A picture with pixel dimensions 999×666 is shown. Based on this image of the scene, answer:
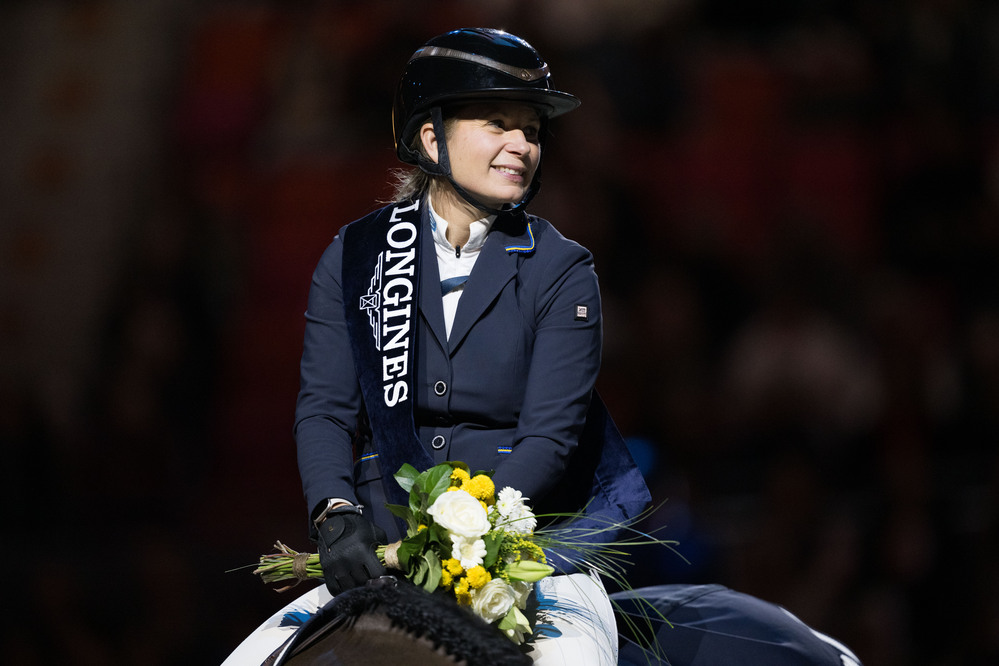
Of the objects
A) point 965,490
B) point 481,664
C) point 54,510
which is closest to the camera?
point 481,664

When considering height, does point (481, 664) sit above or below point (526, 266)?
below

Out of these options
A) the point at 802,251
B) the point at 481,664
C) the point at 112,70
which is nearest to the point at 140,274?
the point at 112,70

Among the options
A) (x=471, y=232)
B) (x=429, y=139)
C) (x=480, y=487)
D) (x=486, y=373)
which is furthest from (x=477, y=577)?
(x=429, y=139)

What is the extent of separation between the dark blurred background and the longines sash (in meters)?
1.98

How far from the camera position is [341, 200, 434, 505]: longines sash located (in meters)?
1.85

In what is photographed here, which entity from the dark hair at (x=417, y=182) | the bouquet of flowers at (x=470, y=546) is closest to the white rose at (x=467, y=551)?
the bouquet of flowers at (x=470, y=546)

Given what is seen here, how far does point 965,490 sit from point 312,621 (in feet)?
11.3

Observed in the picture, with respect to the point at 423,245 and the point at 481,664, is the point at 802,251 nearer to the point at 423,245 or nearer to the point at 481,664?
the point at 423,245

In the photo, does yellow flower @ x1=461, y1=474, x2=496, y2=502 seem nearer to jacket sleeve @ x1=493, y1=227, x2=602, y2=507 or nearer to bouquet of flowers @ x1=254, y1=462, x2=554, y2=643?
bouquet of flowers @ x1=254, y1=462, x2=554, y2=643

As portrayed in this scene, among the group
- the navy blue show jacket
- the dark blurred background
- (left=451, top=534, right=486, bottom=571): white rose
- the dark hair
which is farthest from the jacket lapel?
the dark blurred background

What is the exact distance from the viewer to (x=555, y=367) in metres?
1.87

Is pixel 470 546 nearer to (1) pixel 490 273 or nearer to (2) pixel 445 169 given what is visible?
(1) pixel 490 273

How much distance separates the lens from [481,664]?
1.44m

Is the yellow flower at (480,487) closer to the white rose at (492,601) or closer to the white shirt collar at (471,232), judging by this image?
the white rose at (492,601)
